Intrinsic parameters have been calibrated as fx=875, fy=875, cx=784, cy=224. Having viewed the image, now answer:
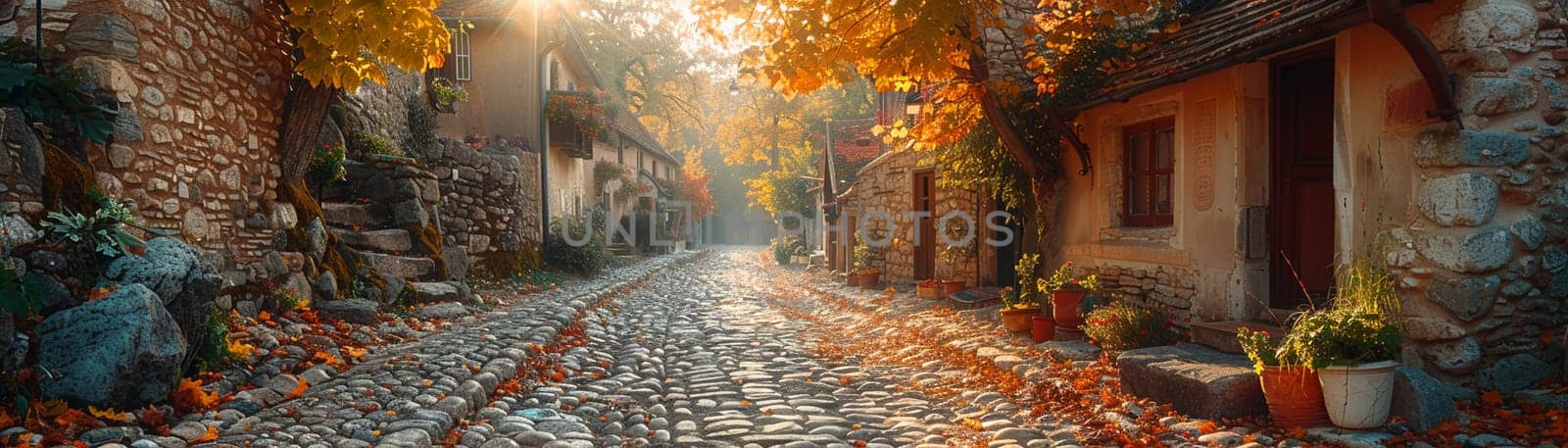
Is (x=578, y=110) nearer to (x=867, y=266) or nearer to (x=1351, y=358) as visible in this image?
(x=867, y=266)

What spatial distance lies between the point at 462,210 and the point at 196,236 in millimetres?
6502

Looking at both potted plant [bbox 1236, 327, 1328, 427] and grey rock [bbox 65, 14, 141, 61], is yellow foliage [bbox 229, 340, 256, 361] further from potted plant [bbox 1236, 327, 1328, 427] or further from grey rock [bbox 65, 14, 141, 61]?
potted plant [bbox 1236, 327, 1328, 427]

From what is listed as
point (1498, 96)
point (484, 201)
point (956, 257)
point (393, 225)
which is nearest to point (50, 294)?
point (393, 225)

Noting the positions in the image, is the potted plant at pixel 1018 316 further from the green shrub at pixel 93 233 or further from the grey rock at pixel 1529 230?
the green shrub at pixel 93 233

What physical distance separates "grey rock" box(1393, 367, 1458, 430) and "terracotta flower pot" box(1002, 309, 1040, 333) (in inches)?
163

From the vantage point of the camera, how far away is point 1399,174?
5078mm

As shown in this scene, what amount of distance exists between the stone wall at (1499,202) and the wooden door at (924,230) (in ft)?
31.7

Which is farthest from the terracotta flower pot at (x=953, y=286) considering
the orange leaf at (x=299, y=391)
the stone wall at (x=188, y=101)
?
the orange leaf at (x=299, y=391)

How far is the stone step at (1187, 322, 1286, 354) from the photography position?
602 cm

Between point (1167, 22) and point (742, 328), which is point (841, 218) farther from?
point (1167, 22)

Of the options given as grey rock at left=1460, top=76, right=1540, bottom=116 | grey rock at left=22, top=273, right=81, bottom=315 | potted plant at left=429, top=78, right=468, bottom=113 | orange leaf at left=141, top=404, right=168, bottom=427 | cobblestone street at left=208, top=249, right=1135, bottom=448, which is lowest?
cobblestone street at left=208, top=249, right=1135, bottom=448

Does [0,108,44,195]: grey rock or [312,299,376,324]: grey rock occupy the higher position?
[0,108,44,195]: grey rock

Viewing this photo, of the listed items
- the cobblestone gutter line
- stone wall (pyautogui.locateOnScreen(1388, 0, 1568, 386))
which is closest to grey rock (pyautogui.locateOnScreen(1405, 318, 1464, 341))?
stone wall (pyautogui.locateOnScreen(1388, 0, 1568, 386))

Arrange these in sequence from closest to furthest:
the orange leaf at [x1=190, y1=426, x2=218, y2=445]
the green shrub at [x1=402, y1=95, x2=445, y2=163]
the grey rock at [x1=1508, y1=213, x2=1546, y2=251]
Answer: the orange leaf at [x1=190, y1=426, x2=218, y2=445] < the grey rock at [x1=1508, y1=213, x2=1546, y2=251] < the green shrub at [x1=402, y1=95, x2=445, y2=163]
